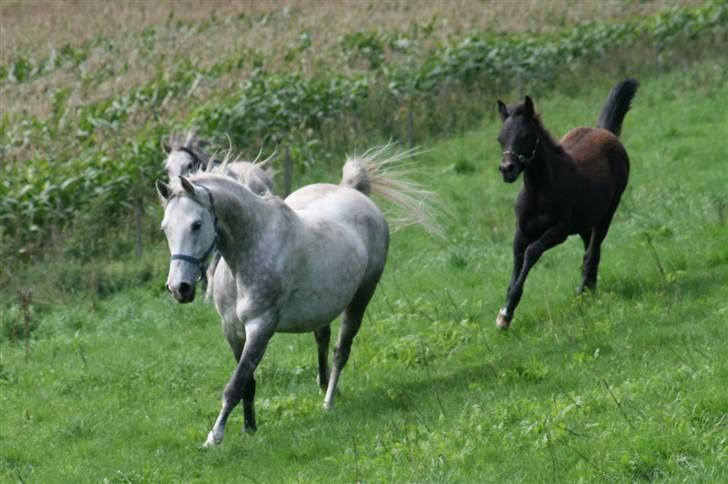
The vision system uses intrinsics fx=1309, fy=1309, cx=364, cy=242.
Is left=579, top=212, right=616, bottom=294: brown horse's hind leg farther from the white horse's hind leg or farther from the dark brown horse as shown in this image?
the white horse's hind leg

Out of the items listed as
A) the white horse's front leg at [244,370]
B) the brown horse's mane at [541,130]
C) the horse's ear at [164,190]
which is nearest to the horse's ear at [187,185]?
the horse's ear at [164,190]

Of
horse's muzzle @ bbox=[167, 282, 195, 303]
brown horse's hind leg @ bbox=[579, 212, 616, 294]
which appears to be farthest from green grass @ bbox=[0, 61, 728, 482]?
Answer: horse's muzzle @ bbox=[167, 282, 195, 303]

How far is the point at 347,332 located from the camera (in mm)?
11719

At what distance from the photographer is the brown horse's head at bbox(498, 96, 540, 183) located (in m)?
12.5

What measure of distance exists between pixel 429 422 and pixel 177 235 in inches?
91.8

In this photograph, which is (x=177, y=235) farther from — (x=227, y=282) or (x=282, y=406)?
(x=282, y=406)

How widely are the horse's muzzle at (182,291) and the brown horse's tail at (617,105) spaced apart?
7.57m

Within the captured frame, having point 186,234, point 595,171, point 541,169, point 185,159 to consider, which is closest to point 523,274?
point 541,169

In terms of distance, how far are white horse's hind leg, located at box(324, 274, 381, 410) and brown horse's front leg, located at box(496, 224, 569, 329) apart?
140 centimetres

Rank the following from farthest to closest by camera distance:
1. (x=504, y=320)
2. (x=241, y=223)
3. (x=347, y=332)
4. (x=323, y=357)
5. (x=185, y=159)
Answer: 1. (x=185, y=159)
2. (x=504, y=320)
3. (x=323, y=357)
4. (x=347, y=332)
5. (x=241, y=223)

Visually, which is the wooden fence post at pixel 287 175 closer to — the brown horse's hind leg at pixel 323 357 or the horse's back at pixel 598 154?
the horse's back at pixel 598 154

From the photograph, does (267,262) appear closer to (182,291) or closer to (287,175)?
(182,291)

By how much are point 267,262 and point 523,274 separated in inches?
128

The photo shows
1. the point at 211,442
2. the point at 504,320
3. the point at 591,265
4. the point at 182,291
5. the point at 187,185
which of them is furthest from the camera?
the point at 591,265
